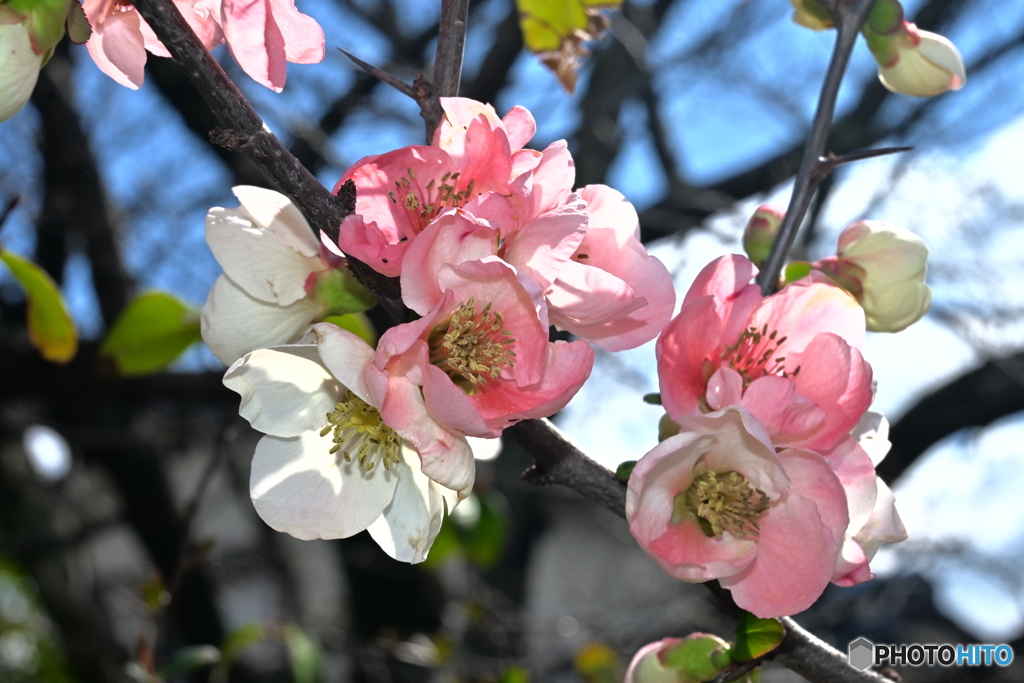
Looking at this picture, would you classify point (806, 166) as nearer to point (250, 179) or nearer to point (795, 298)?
point (795, 298)

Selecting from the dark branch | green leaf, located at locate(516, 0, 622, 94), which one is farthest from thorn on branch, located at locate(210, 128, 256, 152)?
green leaf, located at locate(516, 0, 622, 94)

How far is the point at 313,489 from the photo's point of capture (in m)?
0.44

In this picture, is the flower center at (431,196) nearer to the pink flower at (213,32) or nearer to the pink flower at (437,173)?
the pink flower at (437,173)

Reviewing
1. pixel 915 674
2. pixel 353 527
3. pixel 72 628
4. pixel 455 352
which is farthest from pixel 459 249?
pixel 72 628

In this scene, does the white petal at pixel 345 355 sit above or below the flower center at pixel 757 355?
above

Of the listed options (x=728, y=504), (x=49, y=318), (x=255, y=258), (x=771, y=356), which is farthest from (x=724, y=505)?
(x=49, y=318)

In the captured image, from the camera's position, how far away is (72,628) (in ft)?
7.93

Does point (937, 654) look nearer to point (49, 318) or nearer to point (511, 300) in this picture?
point (511, 300)

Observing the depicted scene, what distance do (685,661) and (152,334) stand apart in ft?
3.26

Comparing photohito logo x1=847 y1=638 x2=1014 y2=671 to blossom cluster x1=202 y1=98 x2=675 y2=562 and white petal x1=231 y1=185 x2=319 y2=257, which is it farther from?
white petal x1=231 y1=185 x2=319 y2=257

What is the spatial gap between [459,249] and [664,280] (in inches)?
5.8

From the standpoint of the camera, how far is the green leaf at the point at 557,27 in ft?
2.85

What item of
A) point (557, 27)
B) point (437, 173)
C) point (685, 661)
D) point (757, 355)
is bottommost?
point (685, 661)

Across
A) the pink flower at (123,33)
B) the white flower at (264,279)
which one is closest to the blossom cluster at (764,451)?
the white flower at (264,279)
